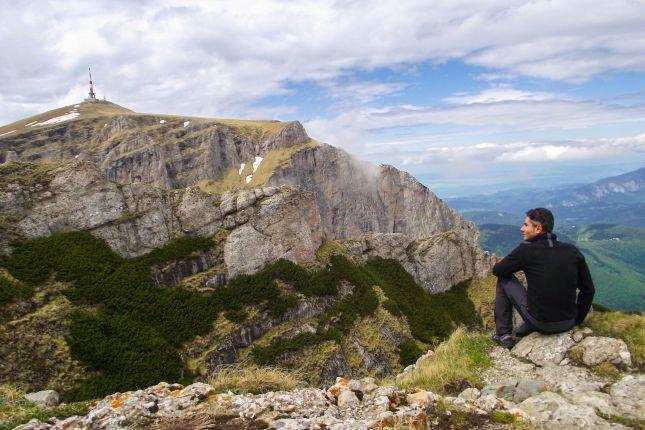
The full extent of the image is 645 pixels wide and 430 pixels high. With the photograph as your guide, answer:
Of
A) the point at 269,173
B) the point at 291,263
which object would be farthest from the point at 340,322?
the point at 269,173

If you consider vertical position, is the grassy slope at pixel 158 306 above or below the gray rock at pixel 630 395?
below

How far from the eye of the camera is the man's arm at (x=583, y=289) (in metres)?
10.5

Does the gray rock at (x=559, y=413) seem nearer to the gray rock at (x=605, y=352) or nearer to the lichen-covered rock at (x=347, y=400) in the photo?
the gray rock at (x=605, y=352)

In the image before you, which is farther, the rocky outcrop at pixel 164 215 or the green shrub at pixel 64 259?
the rocky outcrop at pixel 164 215

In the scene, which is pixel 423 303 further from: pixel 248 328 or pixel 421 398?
pixel 421 398

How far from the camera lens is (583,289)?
1084 centimetres

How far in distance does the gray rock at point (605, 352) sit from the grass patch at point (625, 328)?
22 cm

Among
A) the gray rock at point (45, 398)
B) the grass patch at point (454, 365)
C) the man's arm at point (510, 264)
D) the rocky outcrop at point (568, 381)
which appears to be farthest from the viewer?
the gray rock at point (45, 398)

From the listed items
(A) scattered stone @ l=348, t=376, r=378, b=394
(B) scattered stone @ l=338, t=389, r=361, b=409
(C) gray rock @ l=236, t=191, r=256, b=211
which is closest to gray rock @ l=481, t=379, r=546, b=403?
(A) scattered stone @ l=348, t=376, r=378, b=394

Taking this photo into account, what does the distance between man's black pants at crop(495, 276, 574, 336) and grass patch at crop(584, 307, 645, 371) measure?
119 cm

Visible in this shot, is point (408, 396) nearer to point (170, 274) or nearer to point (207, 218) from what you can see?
point (170, 274)

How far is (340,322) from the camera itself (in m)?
59.0

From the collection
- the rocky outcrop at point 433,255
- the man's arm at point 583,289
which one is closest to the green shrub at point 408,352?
the rocky outcrop at point 433,255

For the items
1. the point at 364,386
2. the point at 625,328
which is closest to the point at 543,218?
the point at 625,328
